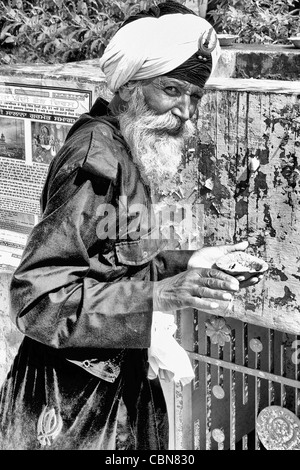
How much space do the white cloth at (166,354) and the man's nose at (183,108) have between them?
71 cm

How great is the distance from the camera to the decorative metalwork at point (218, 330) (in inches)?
141

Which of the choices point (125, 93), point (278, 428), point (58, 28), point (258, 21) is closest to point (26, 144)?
point (125, 93)

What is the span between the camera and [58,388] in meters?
2.90

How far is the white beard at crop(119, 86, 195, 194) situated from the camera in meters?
2.73

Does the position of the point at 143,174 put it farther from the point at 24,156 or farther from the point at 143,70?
the point at 24,156

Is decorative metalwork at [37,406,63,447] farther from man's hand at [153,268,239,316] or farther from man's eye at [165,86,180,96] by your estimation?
man's eye at [165,86,180,96]

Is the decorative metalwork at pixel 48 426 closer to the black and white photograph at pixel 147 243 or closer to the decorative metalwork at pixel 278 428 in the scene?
A: the black and white photograph at pixel 147 243

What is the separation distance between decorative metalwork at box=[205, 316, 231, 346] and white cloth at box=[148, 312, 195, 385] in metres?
0.68

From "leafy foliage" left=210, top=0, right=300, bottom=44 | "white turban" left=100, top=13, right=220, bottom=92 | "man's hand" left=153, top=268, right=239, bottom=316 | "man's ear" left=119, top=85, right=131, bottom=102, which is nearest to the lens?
"man's hand" left=153, top=268, right=239, bottom=316

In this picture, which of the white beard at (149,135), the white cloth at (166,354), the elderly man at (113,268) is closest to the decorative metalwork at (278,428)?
the elderly man at (113,268)

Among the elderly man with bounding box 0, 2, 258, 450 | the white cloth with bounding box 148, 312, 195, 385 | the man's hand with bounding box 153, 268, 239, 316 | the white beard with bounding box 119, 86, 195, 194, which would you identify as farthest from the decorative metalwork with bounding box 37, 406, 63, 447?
the white beard with bounding box 119, 86, 195, 194

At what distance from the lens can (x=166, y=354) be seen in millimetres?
2873

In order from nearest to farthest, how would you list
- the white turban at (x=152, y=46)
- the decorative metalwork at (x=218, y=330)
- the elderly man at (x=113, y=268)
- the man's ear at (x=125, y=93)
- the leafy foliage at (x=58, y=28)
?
the elderly man at (x=113, y=268) → the white turban at (x=152, y=46) → the man's ear at (x=125, y=93) → the decorative metalwork at (x=218, y=330) → the leafy foliage at (x=58, y=28)

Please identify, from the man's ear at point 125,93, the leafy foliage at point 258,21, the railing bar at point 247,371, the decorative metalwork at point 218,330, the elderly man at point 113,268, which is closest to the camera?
the elderly man at point 113,268
